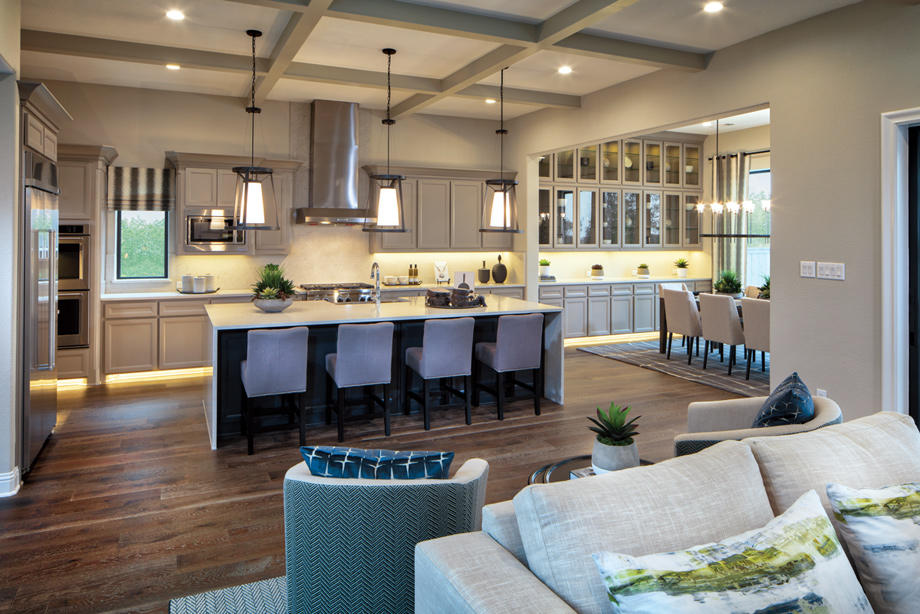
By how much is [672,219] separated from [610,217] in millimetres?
1216

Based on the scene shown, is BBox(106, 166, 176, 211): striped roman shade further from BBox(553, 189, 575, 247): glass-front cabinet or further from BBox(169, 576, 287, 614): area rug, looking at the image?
BBox(169, 576, 287, 614): area rug

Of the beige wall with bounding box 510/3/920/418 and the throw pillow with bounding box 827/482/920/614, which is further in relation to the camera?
the beige wall with bounding box 510/3/920/418

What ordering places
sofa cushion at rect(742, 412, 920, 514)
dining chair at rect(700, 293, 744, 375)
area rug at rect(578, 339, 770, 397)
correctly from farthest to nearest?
dining chair at rect(700, 293, 744, 375)
area rug at rect(578, 339, 770, 397)
sofa cushion at rect(742, 412, 920, 514)

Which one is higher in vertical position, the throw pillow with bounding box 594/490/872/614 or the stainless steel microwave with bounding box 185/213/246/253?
the stainless steel microwave with bounding box 185/213/246/253

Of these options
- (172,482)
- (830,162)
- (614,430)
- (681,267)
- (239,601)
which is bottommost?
(239,601)

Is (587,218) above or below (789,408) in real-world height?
above

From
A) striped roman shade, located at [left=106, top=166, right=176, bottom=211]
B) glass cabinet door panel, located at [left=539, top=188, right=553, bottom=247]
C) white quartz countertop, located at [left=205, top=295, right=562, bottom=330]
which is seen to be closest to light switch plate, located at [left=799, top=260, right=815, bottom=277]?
white quartz countertop, located at [left=205, top=295, right=562, bottom=330]

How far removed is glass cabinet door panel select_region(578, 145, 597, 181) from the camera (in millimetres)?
9078

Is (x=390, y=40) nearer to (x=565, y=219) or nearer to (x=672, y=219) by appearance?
(x=565, y=219)

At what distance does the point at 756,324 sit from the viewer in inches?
254

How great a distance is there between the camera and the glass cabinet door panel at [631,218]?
9492 mm

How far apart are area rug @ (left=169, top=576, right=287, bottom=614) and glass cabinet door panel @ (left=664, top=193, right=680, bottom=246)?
28.3 feet

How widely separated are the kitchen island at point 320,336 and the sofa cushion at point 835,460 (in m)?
3.31

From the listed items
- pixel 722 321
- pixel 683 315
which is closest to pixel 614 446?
pixel 722 321
